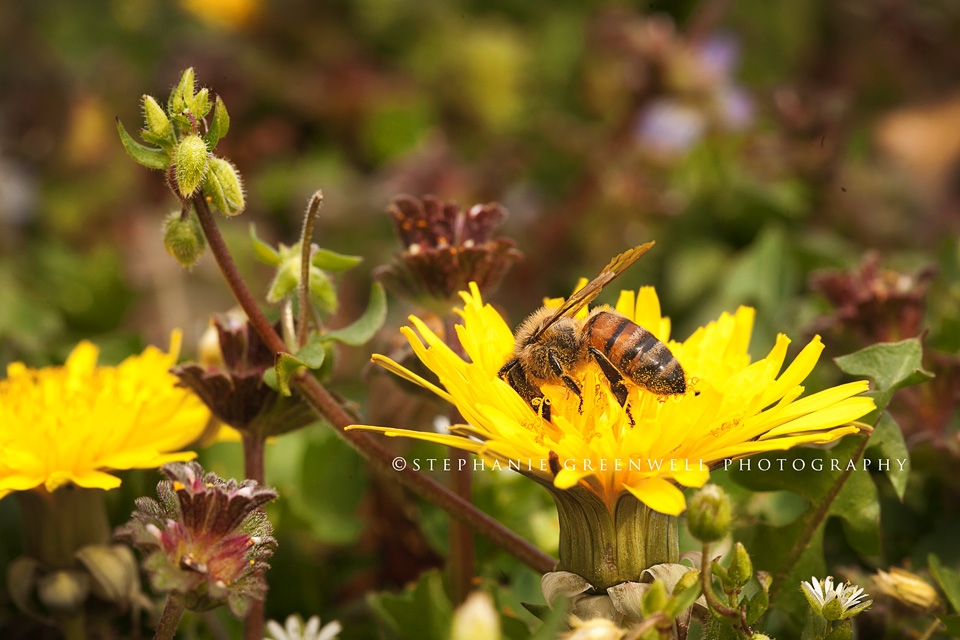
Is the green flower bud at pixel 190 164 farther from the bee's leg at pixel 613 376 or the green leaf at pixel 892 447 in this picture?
the green leaf at pixel 892 447

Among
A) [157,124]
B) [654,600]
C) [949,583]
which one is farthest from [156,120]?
[949,583]

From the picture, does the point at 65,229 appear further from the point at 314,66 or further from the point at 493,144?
the point at 493,144

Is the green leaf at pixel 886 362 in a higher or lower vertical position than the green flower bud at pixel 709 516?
higher

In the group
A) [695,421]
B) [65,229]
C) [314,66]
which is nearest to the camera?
[695,421]

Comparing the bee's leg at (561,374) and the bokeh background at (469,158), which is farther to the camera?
the bokeh background at (469,158)

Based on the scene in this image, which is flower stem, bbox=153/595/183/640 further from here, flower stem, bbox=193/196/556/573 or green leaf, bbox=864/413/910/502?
green leaf, bbox=864/413/910/502

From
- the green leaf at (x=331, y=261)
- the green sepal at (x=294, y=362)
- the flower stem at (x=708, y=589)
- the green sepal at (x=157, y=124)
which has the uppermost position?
the green sepal at (x=157, y=124)

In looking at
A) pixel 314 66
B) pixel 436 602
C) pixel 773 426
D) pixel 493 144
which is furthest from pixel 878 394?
pixel 314 66

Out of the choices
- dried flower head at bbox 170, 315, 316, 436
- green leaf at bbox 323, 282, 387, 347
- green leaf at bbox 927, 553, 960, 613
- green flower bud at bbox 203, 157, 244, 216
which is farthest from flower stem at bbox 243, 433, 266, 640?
green leaf at bbox 927, 553, 960, 613

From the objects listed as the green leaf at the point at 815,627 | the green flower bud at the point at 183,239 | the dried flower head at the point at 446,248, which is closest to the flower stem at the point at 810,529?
the green leaf at the point at 815,627
